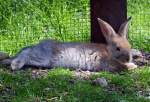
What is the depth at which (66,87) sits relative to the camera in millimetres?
5594

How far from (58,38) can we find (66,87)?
2349 mm

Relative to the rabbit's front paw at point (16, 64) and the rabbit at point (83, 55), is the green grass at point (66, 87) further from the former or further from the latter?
the rabbit at point (83, 55)

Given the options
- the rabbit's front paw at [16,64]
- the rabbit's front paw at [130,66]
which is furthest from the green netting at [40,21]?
the rabbit's front paw at [130,66]

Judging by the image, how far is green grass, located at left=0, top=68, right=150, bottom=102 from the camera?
5305 millimetres

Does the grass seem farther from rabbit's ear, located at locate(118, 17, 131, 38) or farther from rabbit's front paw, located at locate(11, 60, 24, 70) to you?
rabbit's ear, located at locate(118, 17, 131, 38)

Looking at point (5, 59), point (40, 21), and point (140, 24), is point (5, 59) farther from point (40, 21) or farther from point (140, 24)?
point (140, 24)

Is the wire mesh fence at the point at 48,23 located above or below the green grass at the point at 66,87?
above

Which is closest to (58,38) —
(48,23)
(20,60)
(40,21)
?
(48,23)

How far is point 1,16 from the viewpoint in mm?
8211

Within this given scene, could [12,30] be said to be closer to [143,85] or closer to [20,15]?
[20,15]

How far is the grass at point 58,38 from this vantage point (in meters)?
5.39

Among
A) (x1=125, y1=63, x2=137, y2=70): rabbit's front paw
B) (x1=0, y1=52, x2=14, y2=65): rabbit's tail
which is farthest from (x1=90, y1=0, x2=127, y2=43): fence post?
(x1=0, y1=52, x2=14, y2=65): rabbit's tail

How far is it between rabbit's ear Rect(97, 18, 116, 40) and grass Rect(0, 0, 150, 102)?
1.95 feet

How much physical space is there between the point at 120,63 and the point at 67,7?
204 cm
